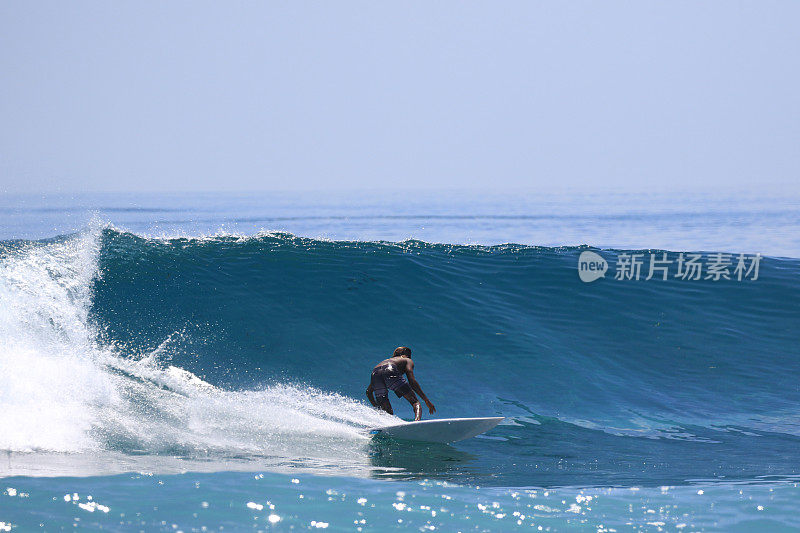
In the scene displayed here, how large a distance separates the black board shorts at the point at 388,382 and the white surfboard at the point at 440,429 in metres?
0.99

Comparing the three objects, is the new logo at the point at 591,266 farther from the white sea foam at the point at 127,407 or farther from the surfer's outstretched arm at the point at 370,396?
the surfer's outstretched arm at the point at 370,396

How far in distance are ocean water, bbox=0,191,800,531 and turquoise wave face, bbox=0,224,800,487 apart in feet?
0.16

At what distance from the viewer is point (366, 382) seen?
11.3 m

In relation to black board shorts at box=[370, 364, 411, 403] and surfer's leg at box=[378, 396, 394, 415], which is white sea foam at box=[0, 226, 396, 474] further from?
black board shorts at box=[370, 364, 411, 403]

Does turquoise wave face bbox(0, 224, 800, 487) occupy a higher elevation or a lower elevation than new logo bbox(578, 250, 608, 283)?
lower

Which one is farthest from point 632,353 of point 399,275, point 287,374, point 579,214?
point 579,214

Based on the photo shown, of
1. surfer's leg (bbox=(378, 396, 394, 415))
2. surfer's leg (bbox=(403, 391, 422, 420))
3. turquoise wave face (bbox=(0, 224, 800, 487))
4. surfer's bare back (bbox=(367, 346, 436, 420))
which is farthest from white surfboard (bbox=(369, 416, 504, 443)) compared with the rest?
surfer's leg (bbox=(378, 396, 394, 415))

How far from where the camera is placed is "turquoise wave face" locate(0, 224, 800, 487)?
8.09m

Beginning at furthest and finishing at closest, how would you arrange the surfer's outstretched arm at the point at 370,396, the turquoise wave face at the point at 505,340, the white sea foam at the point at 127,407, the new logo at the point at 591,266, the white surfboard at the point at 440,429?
the new logo at the point at 591,266
the surfer's outstretched arm at the point at 370,396
the turquoise wave face at the point at 505,340
the white surfboard at the point at 440,429
the white sea foam at the point at 127,407

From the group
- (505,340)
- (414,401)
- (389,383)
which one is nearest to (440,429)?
(414,401)

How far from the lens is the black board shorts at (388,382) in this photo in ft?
31.0

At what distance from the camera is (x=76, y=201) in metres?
16.3

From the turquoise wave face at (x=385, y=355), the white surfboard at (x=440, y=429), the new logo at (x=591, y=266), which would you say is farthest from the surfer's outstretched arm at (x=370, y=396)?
the new logo at (x=591, y=266)

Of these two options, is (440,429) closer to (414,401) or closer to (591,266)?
(414,401)
